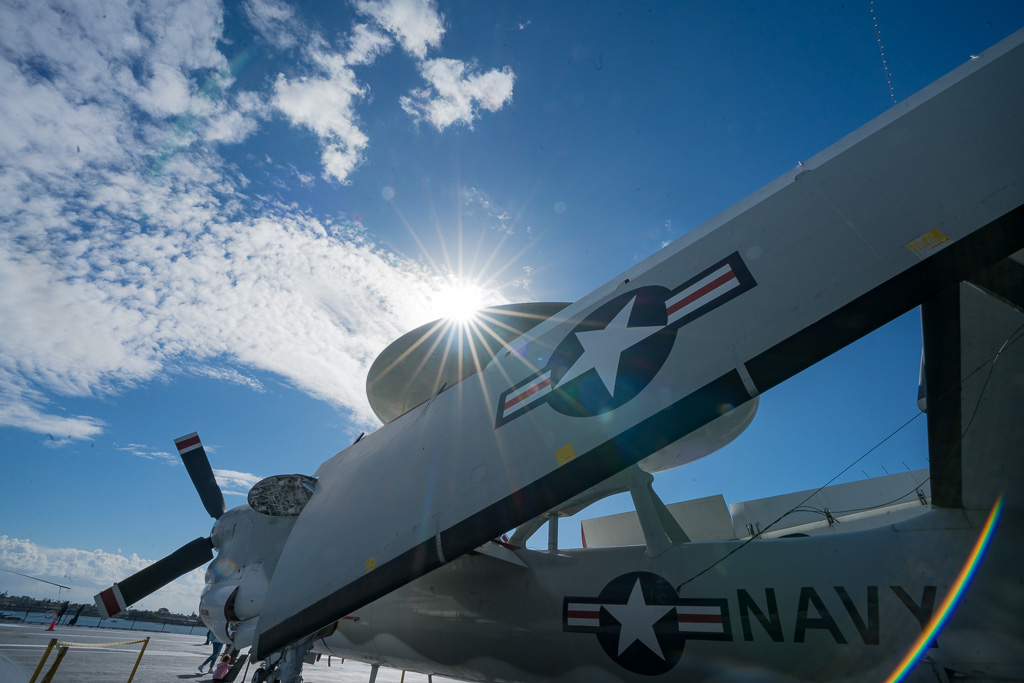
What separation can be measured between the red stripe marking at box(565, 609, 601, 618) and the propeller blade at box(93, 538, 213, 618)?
576 centimetres

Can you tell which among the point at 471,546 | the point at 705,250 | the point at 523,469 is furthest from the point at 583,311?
the point at 471,546

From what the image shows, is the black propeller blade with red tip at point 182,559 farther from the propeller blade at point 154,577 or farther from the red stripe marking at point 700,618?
the red stripe marking at point 700,618

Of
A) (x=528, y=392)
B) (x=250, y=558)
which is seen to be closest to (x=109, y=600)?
(x=250, y=558)

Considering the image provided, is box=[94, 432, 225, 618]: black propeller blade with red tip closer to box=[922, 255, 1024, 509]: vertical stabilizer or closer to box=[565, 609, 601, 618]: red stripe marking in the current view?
box=[565, 609, 601, 618]: red stripe marking

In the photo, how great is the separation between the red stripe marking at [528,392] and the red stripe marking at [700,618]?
116 inches

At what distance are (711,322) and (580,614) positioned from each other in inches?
151

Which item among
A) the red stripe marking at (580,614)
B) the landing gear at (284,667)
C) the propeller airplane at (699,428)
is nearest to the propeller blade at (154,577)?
the propeller airplane at (699,428)

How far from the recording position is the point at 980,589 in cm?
407

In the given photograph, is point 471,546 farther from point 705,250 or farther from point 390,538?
point 705,250

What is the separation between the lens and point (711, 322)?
3.34 m

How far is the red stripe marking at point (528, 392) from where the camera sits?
4.05 m

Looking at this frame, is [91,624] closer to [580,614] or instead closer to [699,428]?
[580,614]

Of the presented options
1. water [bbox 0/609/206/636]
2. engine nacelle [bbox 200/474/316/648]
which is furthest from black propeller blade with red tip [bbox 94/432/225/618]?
water [bbox 0/609/206/636]

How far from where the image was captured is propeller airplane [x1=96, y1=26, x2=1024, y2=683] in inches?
119
